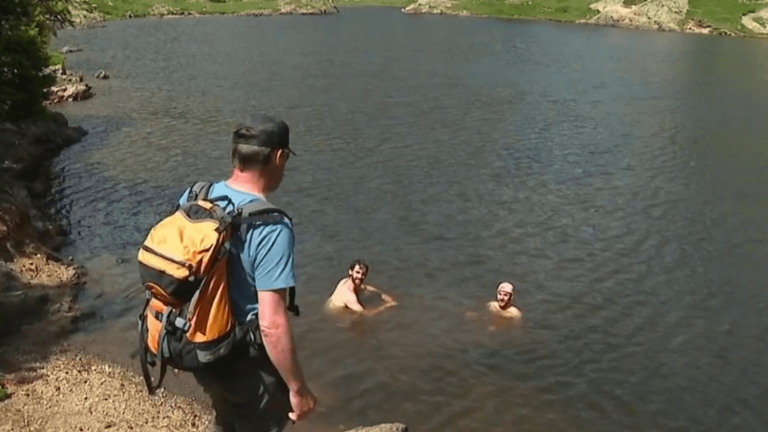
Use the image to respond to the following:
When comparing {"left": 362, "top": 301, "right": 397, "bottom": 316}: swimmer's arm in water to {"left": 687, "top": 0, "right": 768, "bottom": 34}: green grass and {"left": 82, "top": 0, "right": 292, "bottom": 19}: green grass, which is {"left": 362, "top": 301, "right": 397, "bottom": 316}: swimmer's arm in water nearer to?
{"left": 687, "top": 0, "right": 768, "bottom": 34}: green grass

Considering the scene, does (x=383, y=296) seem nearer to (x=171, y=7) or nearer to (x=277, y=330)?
(x=277, y=330)

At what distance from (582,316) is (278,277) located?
1479 centimetres

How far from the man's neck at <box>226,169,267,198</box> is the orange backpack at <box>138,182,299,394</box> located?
0.58ft

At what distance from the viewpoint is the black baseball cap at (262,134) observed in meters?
6.15

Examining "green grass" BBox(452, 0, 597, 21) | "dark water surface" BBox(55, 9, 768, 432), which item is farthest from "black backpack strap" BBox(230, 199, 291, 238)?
"green grass" BBox(452, 0, 597, 21)

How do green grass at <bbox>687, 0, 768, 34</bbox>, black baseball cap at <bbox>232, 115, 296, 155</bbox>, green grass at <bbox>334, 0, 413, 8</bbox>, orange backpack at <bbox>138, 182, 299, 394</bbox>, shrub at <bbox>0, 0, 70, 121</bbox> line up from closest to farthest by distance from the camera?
orange backpack at <bbox>138, 182, 299, 394</bbox>, black baseball cap at <bbox>232, 115, 296, 155</bbox>, shrub at <bbox>0, 0, 70, 121</bbox>, green grass at <bbox>687, 0, 768, 34</bbox>, green grass at <bbox>334, 0, 413, 8</bbox>

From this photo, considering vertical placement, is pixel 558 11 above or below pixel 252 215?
above

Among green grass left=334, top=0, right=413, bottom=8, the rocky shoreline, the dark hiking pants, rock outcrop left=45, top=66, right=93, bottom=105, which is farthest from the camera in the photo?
green grass left=334, top=0, right=413, bottom=8

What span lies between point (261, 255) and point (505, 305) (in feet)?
45.3

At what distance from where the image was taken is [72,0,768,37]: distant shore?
116 m

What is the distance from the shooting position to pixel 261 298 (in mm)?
6016

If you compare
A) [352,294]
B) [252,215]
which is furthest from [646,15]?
[252,215]

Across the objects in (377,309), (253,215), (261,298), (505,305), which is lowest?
(377,309)

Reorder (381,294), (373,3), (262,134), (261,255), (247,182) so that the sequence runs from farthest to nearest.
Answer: (373,3) → (381,294) → (247,182) → (262,134) → (261,255)
